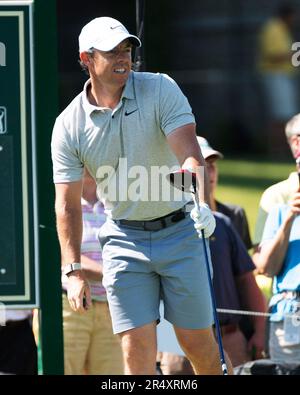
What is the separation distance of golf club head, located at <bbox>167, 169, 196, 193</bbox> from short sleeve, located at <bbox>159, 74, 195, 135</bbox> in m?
0.41

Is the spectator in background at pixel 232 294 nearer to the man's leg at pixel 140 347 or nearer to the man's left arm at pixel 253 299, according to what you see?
the man's left arm at pixel 253 299

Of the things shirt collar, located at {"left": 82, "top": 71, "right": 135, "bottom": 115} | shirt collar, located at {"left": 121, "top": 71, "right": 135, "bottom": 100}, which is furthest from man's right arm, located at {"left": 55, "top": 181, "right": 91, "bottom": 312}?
shirt collar, located at {"left": 121, "top": 71, "right": 135, "bottom": 100}

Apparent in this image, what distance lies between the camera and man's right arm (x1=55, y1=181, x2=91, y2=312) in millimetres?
6125

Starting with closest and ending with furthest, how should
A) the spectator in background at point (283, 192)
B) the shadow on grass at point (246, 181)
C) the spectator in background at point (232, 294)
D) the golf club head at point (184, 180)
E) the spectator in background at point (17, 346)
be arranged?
the golf club head at point (184, 180) → the spectator in background at point (17, 346) → the spectator in background at point (232, 294) → the spectator in background at point (283, 192) → the shadow on grass at point (246, 181)

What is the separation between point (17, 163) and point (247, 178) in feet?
45.5

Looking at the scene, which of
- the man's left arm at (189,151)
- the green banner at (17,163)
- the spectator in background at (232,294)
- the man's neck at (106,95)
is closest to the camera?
the man's left arm at (189,151)

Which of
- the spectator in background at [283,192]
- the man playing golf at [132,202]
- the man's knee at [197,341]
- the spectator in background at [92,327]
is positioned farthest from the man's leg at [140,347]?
the spectator in background at [283,192]

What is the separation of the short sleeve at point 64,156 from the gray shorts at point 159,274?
0.40 metres

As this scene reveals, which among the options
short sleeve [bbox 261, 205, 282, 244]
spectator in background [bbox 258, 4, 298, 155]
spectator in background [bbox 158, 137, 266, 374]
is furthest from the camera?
spectator in background [bbox 258, 4, 298, 155]

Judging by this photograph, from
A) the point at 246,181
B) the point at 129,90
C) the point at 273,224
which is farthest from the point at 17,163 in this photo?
the point at 246,181

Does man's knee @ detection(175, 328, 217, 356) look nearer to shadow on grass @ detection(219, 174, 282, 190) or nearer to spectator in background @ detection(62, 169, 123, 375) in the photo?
spectator in background @ detection(62, 169, 123, 375)

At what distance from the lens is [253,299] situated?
286 inches

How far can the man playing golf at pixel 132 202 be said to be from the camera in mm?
5977

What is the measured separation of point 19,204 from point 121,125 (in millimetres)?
762
